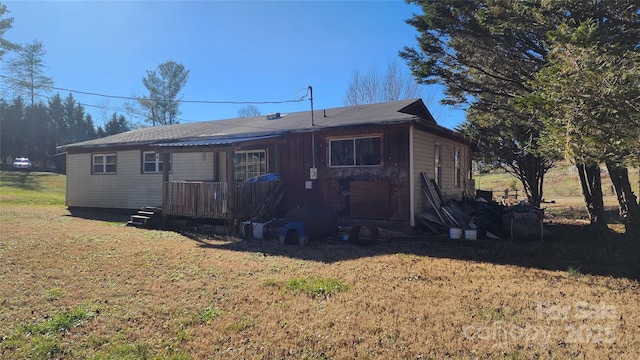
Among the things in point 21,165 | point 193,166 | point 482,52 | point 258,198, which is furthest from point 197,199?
point 21,165

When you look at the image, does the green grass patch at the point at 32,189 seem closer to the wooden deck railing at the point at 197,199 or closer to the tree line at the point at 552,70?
the wooden deck railing at the point at 197,199

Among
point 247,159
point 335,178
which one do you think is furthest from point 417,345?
point 247,159

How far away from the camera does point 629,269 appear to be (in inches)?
258

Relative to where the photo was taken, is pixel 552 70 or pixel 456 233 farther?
pixel 456 233

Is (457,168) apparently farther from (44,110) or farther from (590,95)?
(44,110)

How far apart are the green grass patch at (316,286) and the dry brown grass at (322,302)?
121 mm

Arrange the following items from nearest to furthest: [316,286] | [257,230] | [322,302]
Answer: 1. [322,302]
2. [316,286]
3. [257,230]

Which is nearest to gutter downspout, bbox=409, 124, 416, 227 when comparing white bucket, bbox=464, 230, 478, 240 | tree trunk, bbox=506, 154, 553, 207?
white bucket, bbox=464, 230, 478, 240

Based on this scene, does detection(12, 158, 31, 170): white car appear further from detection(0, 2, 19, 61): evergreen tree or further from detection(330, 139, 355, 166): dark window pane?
detection(330, 139, 355, 166): dark window pane

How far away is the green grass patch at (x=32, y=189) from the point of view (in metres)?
20.2

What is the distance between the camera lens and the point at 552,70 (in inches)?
207

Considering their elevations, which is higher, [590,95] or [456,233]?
[590,95]

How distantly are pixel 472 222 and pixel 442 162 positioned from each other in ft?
8.85

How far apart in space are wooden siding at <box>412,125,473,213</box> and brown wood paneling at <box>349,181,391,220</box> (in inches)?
32.6
